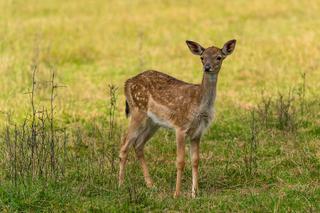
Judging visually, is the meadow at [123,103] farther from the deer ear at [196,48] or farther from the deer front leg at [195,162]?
the deer ear at [196,48]

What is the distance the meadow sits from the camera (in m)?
8.73

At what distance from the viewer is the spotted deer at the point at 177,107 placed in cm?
946

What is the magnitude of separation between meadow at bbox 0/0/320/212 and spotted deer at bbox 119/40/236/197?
0.32m

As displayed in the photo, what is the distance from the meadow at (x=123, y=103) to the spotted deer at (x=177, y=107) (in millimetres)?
319

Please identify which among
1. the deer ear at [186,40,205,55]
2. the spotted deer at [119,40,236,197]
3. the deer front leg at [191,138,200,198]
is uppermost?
the deer ear at [186,40,205,55]

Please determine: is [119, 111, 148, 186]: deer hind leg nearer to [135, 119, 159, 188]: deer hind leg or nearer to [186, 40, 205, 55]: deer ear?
[135, 119, 159, 188]: deer hind leg

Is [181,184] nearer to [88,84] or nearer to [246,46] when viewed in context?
[88,84]

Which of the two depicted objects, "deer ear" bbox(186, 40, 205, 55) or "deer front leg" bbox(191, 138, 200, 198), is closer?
Answer: "deer front leg" bbox(191, 138, 200, 198)

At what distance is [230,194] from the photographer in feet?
30.1

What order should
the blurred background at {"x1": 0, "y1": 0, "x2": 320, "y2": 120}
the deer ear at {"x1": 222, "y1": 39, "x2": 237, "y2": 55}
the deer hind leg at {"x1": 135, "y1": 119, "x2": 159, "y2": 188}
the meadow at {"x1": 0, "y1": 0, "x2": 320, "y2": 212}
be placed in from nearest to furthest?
the meadow at {"x1": 0, "y1": 0, "x2": 320, "y2": 212}, the deer ear at {"x1": 222, "y1": 39, "x2": 237, "y2": 55}, the deer hind leg at {"x1": 135, "y1": 119, "x2": 159, "y2": 188}, the blurred background at {"x1": 0, "y1": 0, "x2": 320, "y2": 120}

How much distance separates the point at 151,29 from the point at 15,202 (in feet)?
42.8

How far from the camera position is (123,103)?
46.7 feet

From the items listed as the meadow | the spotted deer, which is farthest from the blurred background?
the spotted deer

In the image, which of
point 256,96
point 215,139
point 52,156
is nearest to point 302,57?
point 256,96
